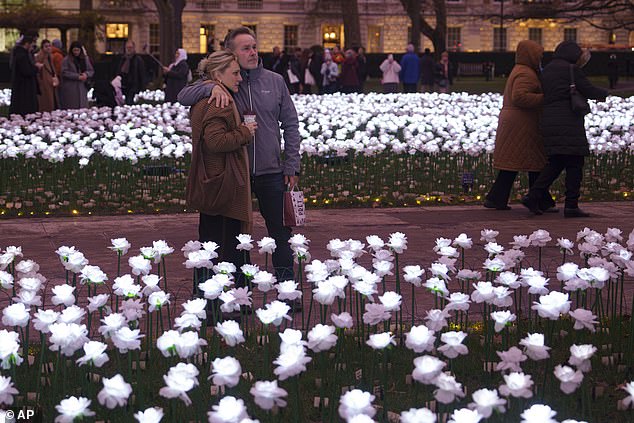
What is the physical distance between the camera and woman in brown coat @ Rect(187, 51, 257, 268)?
7055mm

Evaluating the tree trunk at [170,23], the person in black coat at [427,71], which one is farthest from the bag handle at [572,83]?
the tree trunk at [170,23]

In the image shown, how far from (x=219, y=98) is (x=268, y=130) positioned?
504mm

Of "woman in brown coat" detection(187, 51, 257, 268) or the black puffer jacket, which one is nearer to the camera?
"woman in brown coat" detection(187, 51, 257, 268)

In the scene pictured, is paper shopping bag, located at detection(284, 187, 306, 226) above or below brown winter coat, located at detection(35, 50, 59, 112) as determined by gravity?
below

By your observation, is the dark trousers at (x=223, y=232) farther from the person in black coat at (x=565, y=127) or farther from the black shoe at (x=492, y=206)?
the black shoe at (x=492, y=206)

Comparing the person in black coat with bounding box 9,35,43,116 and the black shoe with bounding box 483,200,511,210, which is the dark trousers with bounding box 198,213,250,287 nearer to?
the black shoe with bounding box 483,200,511,210

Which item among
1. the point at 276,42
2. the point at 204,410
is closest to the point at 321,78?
the point at 204,410

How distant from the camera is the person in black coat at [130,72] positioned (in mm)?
28438

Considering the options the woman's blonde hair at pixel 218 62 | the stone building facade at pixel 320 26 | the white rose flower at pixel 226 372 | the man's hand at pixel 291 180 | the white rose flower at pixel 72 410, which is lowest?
the white rose flower at pixel 72 410

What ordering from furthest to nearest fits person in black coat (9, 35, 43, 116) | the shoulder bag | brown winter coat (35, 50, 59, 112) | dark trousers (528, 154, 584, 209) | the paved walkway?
1. brown winter coat (35, 50, 59, 112)
2. person in black coat (9, 35, 43, 116)
3. dark trousers (528, 154, 584, 209)
4. the shoulder bag
5. the paved walkway

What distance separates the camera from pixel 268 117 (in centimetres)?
742

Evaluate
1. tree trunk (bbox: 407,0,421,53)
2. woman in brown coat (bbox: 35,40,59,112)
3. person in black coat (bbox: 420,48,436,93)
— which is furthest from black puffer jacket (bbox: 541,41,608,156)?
tree trunk (bbox: 407,0,421,53)

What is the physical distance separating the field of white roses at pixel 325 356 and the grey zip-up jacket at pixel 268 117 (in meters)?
1.01

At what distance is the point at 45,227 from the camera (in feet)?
35.5
